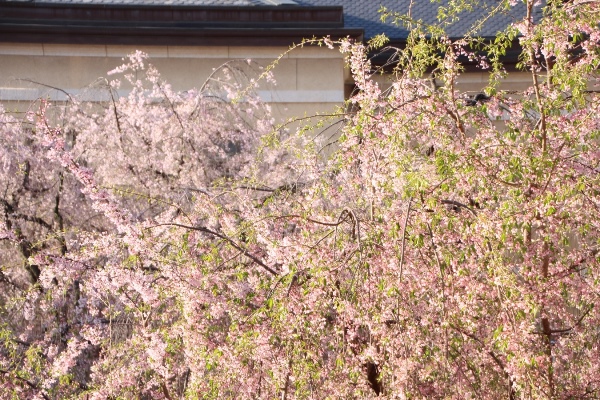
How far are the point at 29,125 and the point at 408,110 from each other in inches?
281

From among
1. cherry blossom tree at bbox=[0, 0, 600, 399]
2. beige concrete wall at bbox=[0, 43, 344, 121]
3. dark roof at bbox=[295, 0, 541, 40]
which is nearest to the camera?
cherry blossom tree at bbox=[0, 0, 600, 399]

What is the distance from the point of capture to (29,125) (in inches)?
528

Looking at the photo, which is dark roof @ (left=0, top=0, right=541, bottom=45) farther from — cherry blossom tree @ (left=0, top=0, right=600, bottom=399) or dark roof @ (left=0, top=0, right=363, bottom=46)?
cherry blossom tree @ (left=0, top=0, right=600, bottom=399)

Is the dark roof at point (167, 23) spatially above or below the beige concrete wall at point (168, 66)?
above

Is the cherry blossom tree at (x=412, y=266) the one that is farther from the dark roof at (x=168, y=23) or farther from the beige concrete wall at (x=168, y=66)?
the beige concrete wall at (x=168, y=66)

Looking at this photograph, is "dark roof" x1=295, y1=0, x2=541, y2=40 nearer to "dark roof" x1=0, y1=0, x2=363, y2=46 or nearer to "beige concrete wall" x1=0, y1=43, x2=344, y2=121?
"dark roof" x1=0, y1=0, x2=363, y2=46

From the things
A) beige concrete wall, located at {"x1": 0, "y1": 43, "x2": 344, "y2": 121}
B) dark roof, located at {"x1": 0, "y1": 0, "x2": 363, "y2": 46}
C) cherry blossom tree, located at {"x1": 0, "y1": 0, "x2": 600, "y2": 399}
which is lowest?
cherry blossom tree, located at {"x1": 0, "y1": 0, "x2": 600, "y2": 399}

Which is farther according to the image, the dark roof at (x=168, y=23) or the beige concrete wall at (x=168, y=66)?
the beige concrete wall at (x=168, y=66)

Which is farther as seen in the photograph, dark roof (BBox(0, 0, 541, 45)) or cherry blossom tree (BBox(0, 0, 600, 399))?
dark roof (BBox(0, 0, 541, 45))

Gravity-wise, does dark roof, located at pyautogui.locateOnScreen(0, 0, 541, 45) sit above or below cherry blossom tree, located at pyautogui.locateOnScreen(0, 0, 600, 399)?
above

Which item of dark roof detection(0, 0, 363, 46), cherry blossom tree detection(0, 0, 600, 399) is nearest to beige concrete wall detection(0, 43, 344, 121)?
dark roof detection(0, 0, 363, 46)

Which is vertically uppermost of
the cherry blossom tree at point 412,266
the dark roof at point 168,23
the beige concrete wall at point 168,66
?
the dark roof at point 168,23

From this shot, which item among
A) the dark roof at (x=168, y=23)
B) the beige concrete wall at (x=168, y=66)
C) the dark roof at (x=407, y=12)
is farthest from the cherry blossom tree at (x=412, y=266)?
the dark roof at (x=407, y=12)

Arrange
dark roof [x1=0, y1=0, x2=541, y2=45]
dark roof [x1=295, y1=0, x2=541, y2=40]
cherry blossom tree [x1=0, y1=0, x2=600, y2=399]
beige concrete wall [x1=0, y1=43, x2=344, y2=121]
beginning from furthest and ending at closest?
dark roof [x1=295, y1=0, x2=541, y2=40]
beige concrete wall [x1=0, y1=43, x2=344, y2=121]
dark roof [x1=0, y1=0, x2=541, y2=45]
cherry blossom tree [x1=0, y1=0, x2=600, y2=399]
